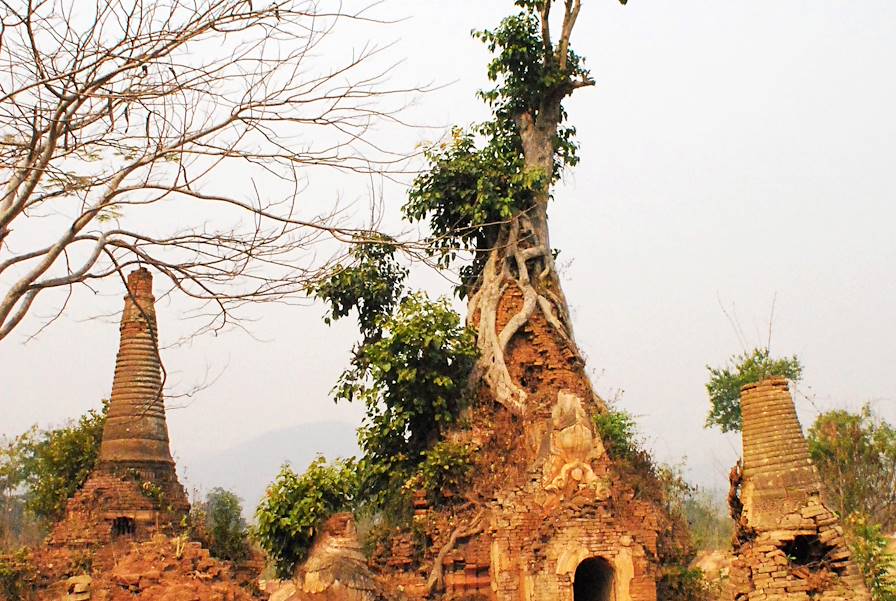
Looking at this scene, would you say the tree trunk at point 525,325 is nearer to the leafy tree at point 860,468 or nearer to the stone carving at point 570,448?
the stone carving at point 570,448

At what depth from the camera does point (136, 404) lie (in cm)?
→ 1845

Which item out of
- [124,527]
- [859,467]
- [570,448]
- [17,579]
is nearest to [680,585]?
[570,448]

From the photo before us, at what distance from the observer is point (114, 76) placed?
703cm

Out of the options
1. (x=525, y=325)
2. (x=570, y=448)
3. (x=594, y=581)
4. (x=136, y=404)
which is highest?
(x=525, y=325)

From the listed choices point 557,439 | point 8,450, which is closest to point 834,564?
point 557,439

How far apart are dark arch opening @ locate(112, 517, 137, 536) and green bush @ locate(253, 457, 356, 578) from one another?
3.39m

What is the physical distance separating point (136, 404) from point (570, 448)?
8671 millimetres

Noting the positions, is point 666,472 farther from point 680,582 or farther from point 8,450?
point 8,450

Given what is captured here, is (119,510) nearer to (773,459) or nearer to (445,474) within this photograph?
(445,474)

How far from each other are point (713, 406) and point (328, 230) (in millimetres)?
32460

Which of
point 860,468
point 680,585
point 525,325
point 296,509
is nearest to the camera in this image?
point 296,509

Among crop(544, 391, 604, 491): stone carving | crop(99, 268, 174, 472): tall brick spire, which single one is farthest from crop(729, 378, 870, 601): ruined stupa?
crop(99, 268, 174, 472): tall brick spire

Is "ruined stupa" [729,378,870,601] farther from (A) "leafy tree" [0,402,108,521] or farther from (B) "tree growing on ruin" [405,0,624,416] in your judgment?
(A) "leafy tree" [0,402,108,521]

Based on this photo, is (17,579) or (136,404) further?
(136,404)
